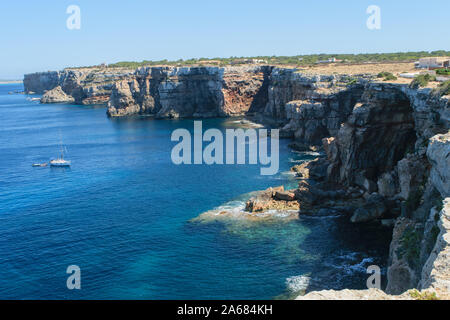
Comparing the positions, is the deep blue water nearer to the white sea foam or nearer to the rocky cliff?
the white sea foam

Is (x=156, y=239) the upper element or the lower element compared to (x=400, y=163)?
lower

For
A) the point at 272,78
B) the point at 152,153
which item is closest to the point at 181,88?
the point at 272,78

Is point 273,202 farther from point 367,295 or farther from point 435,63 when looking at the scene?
point 367,295

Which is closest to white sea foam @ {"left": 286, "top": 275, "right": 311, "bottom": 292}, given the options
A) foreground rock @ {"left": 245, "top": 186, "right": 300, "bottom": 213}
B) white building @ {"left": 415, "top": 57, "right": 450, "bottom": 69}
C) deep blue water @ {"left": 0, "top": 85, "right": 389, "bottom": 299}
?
deep blue water @ {"left": 0, "top": 85, "right": 389, "bottom": 299}

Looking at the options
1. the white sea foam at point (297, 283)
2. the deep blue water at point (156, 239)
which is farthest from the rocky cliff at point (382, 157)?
the white sea foam at point (297, 283)

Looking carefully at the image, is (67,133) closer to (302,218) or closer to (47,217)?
(47,217)

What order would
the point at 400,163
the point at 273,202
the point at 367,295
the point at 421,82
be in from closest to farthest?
1. the point at 367,295
2. the point at 400,163
3. the point at 421,82
4. the point at 273,202

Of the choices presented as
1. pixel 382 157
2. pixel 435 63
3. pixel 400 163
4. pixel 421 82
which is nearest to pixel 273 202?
pixel 400 163

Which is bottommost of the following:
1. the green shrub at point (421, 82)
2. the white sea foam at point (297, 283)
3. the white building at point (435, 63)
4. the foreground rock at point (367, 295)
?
the white sea foam at point (297, 283)

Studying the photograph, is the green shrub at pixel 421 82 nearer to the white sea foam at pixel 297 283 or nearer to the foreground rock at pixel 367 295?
the white sea foam at pixel 297 283
